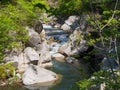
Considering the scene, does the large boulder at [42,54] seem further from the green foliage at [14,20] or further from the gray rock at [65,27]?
the gray rock at [65,27]

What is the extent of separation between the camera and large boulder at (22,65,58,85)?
2056cm

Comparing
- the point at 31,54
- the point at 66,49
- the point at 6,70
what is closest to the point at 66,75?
the point at 31,54

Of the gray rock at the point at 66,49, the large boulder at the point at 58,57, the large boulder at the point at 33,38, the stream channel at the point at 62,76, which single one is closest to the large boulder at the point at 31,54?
the large boulder at the point at 33,38

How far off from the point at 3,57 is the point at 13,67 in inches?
40.9

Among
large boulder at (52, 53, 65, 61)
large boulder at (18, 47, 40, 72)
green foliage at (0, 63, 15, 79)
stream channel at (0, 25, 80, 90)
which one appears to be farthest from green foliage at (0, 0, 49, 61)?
large boulder at (52, 53, 65, 61)

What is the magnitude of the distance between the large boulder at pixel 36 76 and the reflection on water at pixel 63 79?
58 cm

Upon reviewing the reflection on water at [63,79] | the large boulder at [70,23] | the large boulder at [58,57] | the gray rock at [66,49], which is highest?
the large boulder at [70,23]

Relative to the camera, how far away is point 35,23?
26656mm

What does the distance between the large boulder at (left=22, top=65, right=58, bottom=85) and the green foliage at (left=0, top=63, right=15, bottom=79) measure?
37.1 inches

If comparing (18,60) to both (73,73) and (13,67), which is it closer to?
(13,67)

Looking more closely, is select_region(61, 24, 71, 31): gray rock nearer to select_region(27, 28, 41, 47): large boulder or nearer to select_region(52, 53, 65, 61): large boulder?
select_region(52, 53, 65, 61): large boulder

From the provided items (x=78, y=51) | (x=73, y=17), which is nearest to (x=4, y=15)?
(x=78, y=51)

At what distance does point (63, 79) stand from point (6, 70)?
398cm

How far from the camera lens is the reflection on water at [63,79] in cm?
1952
